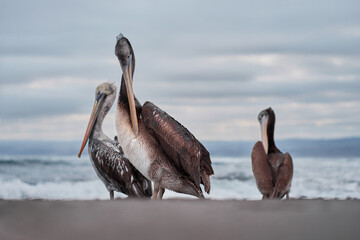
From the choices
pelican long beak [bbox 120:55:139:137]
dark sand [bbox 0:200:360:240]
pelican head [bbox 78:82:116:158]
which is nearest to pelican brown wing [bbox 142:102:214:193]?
pelican long beak [bbox 120:55:139:137]

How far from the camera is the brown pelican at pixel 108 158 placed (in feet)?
16.8

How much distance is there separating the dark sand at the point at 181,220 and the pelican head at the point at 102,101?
10.2 ft

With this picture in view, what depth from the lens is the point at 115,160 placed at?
17.0 ft

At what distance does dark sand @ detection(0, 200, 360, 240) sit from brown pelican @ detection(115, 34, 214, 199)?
2100mm

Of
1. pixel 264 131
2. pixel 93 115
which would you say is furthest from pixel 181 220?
pixel 264 131

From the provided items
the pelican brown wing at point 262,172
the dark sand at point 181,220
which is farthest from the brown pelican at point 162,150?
the dark sand at point 181,220

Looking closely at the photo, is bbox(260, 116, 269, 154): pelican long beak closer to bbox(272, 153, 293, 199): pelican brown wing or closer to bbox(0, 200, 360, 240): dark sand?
bbox(272, 153, 293, 199): pelican brown wing

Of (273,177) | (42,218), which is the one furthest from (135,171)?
(42,218)

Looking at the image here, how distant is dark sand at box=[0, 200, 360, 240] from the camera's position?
5.98 ft

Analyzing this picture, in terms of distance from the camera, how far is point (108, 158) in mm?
5230

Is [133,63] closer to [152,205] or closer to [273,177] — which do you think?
[273,177]

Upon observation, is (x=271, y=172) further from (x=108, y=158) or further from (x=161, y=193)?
(x=108, y=158)

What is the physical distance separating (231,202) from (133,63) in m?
2.85

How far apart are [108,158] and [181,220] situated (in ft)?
10.8
